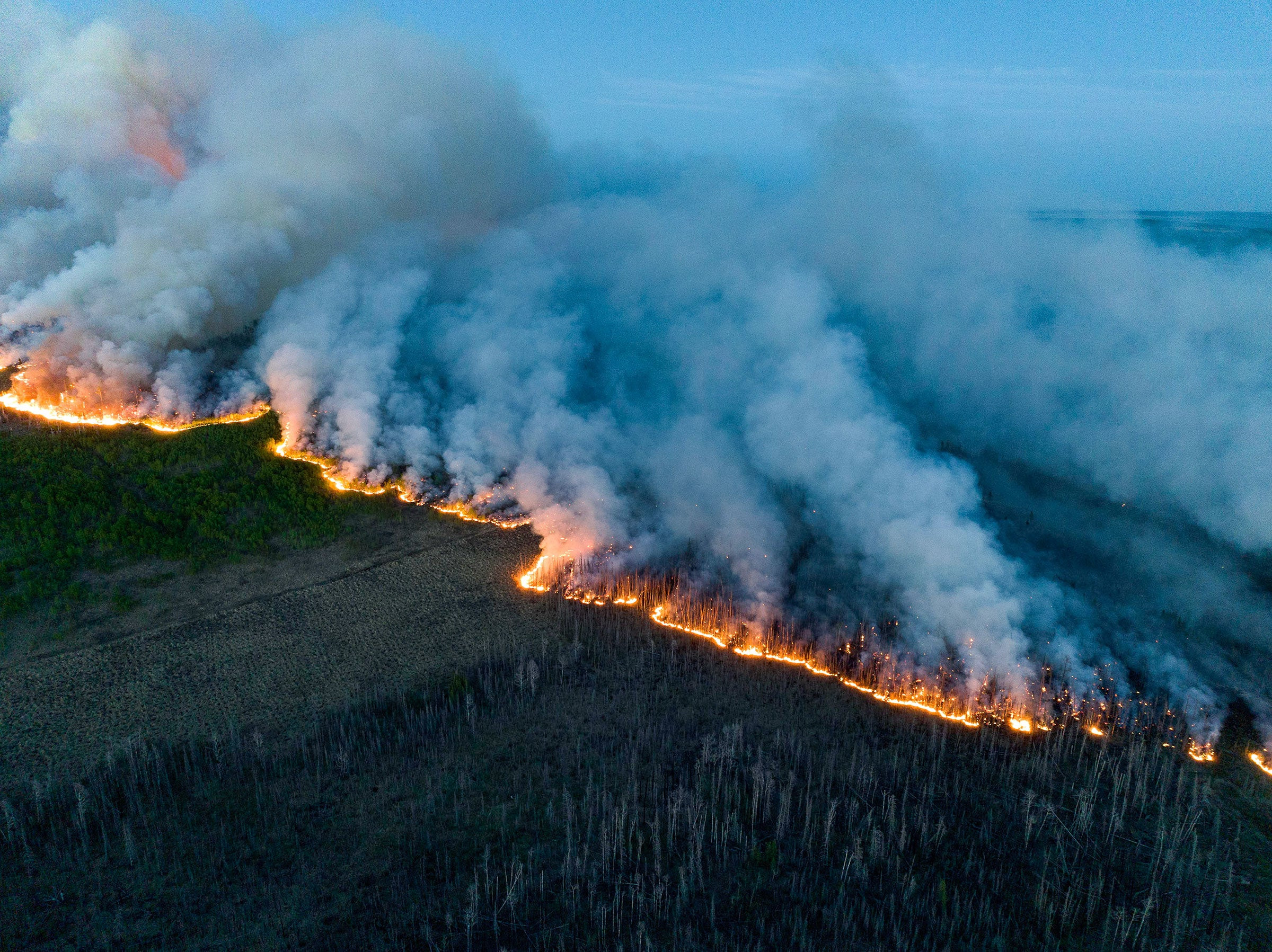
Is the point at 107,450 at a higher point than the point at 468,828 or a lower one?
higher

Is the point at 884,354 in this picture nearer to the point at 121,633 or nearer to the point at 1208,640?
the point at 1208,640

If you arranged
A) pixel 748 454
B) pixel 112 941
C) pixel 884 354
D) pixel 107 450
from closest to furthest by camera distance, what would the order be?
1. pixel 112 941
2. pixel 107 450
3. pixel 748 454
4. pixel 884 354

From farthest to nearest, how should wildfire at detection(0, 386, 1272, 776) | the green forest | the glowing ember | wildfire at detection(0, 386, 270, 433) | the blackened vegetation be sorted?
wildfire at detection(0, 386, 270, 433) < the green forest < wildfire at detection(0, 386, 1272, 776) < the glowing ember < the blackened vegetation

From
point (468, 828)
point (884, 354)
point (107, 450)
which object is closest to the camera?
point (468, 828)

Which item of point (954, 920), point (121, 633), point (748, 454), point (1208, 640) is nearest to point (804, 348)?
point (748, 454)

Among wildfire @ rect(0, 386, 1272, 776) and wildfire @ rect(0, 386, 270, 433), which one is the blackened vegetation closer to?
wildfire @ rect(0, 386, 1272, 776)

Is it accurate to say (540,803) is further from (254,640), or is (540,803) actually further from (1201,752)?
(1201,752)

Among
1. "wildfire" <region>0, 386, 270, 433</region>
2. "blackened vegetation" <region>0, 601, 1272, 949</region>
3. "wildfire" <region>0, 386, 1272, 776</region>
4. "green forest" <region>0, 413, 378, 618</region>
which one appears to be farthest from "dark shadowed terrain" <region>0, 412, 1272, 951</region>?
"wildfire" <region>0, 386, 270, 433</region>
